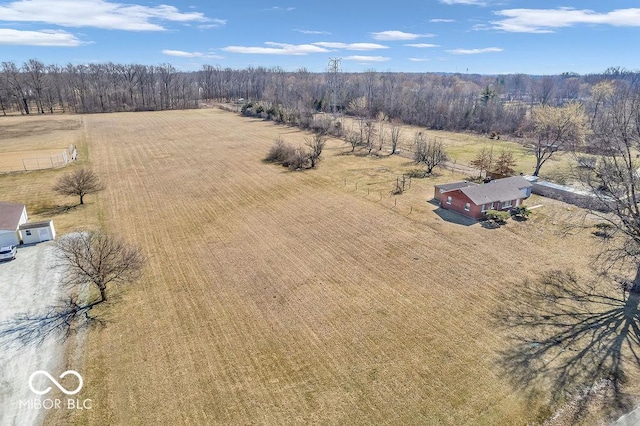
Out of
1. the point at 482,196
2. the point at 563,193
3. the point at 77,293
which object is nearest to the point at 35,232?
the point at 77,293

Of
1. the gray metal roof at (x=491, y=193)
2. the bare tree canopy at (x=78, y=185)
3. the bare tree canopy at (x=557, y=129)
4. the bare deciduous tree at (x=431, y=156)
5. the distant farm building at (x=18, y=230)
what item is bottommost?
the distant farm building at (x=18, y=230)

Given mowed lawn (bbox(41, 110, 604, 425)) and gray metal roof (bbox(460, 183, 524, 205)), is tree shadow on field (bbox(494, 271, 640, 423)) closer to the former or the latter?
mowed lawn (bbox(41, 110, 604, 425))

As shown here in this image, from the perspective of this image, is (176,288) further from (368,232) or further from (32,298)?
(368,232)

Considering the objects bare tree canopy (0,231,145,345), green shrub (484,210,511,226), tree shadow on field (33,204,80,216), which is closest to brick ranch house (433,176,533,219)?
green shrub (484,210,511,226)

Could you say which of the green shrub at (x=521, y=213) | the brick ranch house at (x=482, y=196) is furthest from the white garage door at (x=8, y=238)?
the green shrub at (x=521, y=213)

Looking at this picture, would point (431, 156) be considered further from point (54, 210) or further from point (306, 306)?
point (54, 210)

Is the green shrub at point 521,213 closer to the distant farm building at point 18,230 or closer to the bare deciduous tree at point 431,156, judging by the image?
the bare deciduous tree at point 431,156

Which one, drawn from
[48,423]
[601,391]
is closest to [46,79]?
[48,423]
